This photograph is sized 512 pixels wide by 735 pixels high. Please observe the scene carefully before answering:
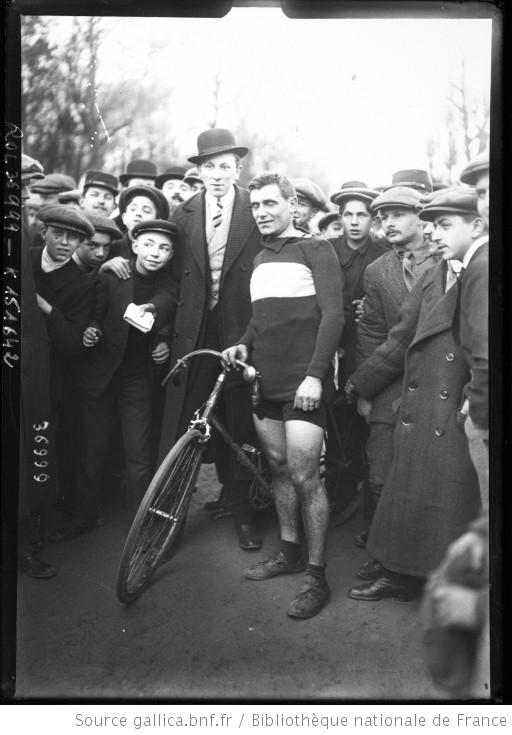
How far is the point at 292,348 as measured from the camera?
135 inches

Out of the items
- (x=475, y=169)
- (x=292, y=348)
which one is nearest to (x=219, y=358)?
(x=292, y=348)

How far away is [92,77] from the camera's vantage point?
3498 millimetres

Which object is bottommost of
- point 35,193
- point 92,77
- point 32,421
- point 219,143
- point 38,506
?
point 38,506

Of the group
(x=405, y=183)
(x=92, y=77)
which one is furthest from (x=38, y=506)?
A: (x=405, y=183)

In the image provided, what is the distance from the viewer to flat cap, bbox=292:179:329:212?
3406mm

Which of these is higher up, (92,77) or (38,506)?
(92,77)

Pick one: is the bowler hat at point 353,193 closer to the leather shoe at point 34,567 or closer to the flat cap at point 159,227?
the flat cap at point 159,227

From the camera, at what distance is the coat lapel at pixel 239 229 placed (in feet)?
11.5

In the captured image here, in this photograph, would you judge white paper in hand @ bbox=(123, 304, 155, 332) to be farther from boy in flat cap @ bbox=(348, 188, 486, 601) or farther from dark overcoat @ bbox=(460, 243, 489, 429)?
dark overcoat @ bbox=(460, 243, 489, 429)

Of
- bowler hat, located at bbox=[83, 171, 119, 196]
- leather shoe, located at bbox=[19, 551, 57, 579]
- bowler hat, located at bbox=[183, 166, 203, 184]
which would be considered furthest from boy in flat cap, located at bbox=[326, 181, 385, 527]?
leather shoe, located at bbox=[19, 551, 57, 579]

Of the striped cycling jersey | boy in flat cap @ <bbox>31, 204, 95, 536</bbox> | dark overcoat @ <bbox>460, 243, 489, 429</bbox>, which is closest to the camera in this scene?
dark overcoat @ <bbox>460, 243, 489, 429</bbox>

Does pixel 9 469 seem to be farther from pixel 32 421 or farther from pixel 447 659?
pixel 447 659

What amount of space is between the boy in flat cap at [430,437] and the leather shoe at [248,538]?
50 cm
